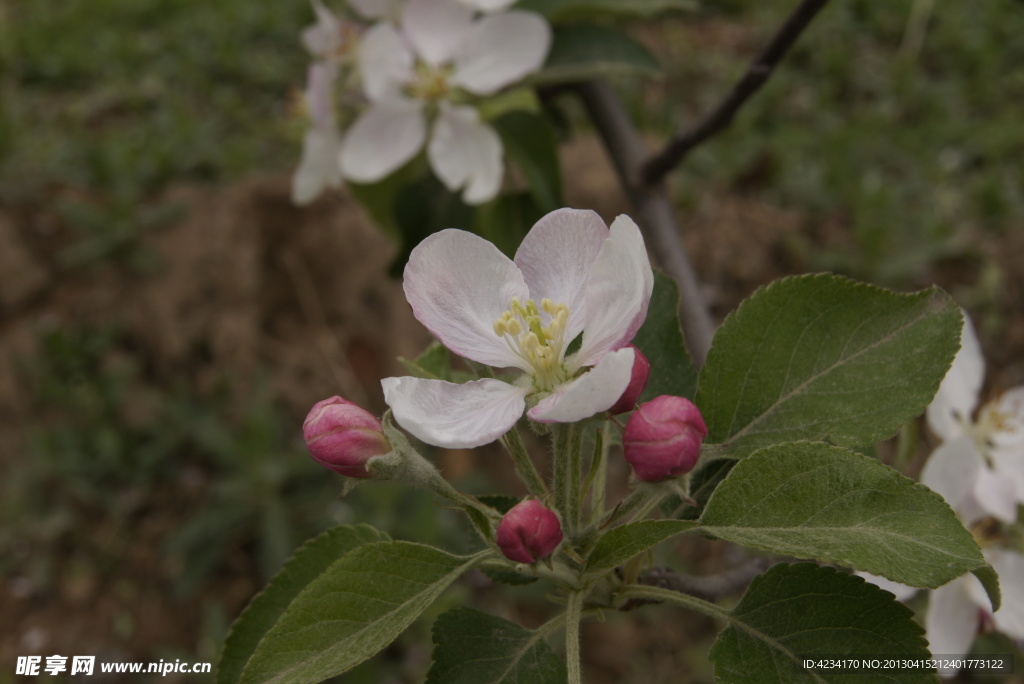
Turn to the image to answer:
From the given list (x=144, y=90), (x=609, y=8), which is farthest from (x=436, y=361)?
(x=144, y=90)

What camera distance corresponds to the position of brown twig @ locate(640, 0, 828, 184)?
1132 mm

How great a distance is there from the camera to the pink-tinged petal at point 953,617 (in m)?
0.96

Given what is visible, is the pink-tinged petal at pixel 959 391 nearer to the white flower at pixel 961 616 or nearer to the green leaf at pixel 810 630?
the white flower at pixel 961 616

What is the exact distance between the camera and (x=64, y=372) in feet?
10.6

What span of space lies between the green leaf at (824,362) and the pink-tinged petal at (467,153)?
2.47ft

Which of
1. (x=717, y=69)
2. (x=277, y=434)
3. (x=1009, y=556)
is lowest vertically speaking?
(x=277, y=434)

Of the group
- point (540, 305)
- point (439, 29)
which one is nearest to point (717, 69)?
point (439, 29)

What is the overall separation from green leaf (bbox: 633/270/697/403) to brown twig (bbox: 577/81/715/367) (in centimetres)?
25

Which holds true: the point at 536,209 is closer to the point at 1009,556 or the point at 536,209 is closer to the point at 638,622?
the point at 1009,556

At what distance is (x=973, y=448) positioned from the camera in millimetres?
950

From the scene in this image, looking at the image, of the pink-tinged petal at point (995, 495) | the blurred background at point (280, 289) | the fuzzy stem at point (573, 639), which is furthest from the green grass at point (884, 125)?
the fuzzy stem at point (573, 639)

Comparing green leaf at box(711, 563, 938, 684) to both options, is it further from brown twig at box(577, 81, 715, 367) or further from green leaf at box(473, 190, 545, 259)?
green leaf at box(473, 190, 545, 259)

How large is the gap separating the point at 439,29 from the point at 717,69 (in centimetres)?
328

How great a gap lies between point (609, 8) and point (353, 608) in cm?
117
